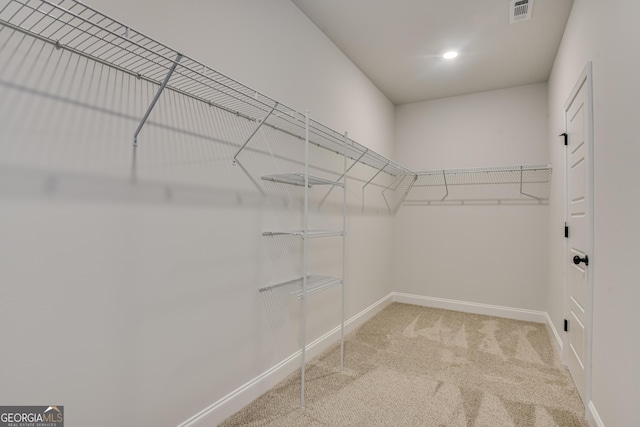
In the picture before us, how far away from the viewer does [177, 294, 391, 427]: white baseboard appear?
166 cm

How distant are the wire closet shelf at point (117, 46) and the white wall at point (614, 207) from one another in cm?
157

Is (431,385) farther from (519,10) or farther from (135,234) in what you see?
(519,10)

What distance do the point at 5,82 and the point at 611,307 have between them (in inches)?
99.8

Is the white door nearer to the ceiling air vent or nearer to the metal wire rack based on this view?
the ceiling air vent

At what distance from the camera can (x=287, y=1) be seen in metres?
2.24

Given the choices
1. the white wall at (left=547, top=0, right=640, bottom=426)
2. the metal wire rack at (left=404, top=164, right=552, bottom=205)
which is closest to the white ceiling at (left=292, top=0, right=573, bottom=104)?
the white wall at (left=547, top=0, right=640, bottom=426)

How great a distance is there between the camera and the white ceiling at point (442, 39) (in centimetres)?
233

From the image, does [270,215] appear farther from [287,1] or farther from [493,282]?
[493,282]

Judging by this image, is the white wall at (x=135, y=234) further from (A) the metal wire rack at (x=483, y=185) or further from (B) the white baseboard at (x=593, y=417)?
(A) the metal wire rack at (x=483, y=185)

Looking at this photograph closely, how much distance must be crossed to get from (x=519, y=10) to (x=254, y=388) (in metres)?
3.16

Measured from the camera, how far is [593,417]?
5.51 feet

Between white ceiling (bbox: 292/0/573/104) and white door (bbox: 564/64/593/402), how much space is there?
2.41ft

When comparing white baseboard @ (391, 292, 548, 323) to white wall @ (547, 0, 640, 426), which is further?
white baseboard @ (391, 292, 548, 323)

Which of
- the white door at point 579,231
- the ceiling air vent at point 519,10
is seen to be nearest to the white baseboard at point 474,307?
the white door at point 579,231
